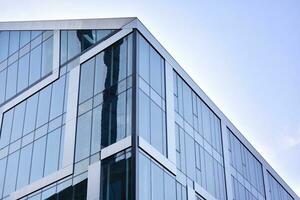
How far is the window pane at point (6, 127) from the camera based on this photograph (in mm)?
40062

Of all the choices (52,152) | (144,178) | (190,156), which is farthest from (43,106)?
(144,178)

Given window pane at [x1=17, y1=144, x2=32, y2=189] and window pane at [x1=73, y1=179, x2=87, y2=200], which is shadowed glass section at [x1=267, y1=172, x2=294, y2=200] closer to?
window pane at [x1=17, y1=144, x2=32, y2=189]

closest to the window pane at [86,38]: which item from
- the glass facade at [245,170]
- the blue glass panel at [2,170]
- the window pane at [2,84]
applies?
the window pane at [2,84]

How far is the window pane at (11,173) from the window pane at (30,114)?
203 cm

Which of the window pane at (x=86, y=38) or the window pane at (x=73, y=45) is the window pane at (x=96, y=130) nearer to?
the window pane at (x=86, y=38)

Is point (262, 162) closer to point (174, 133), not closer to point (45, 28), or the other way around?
point (174, 133)

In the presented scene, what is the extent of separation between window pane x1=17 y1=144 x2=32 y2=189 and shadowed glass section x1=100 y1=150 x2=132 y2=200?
8.65m

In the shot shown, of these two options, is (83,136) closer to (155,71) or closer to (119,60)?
(119,60)

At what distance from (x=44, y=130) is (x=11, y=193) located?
502 centimetres

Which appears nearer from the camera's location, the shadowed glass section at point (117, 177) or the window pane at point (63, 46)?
the shadowed glass section at point (117, 177)

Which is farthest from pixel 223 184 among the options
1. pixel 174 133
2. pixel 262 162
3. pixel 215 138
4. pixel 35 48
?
pixel 35 48

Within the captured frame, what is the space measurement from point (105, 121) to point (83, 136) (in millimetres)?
1909

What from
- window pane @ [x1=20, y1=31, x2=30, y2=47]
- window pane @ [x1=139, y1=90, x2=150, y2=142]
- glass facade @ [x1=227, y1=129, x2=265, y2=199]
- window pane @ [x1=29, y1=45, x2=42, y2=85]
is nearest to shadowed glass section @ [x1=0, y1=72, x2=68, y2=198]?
window pane @ [x1=29, y1=45, x2=42, y2=85]

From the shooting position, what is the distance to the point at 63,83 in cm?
3631
